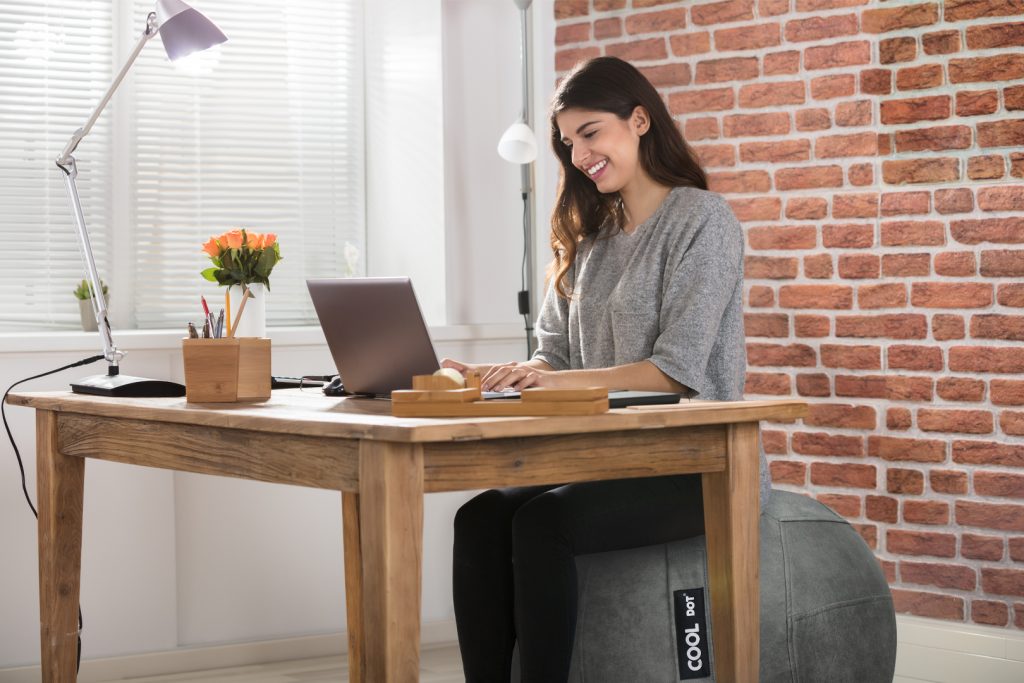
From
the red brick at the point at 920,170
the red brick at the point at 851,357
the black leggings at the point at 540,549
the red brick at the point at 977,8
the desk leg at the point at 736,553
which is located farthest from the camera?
the red brick at the point at 851,357

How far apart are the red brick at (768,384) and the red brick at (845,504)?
0.95 ft

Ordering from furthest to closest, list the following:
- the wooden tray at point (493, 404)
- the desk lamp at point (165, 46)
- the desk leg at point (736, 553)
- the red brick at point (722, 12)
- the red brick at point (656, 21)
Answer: the red brick at point (656, 21) → the red brick at point (722, 12) → the desk lamp at point (165, 46) → the desk leg at point (736, 553) → the wooden tray at point (493, 404)

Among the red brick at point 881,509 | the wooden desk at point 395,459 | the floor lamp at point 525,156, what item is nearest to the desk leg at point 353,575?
the wooden desk at point 395,459

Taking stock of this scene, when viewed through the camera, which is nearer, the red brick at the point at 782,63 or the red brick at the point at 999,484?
the red brick at the point at 999,484

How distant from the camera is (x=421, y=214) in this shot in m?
3.53

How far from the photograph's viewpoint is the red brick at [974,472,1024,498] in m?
2.78

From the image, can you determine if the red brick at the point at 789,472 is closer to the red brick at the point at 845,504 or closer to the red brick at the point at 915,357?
the red brick at the point at 845,504

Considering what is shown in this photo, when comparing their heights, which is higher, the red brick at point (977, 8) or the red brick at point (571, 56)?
the red brick at point (571, 56)

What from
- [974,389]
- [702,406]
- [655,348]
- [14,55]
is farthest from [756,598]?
[14,55]

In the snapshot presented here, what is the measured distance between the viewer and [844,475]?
3.03 m

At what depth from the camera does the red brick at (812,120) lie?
10.0ft

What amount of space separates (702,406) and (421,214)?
1.89 metres

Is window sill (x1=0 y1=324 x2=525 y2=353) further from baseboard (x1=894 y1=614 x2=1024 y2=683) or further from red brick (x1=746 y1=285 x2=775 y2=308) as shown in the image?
baseboard (x1=894 y1=614 x2=1024 y2=683)

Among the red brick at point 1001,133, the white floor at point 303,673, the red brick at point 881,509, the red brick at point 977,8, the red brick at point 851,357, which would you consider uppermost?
the red brick at point 977,8
